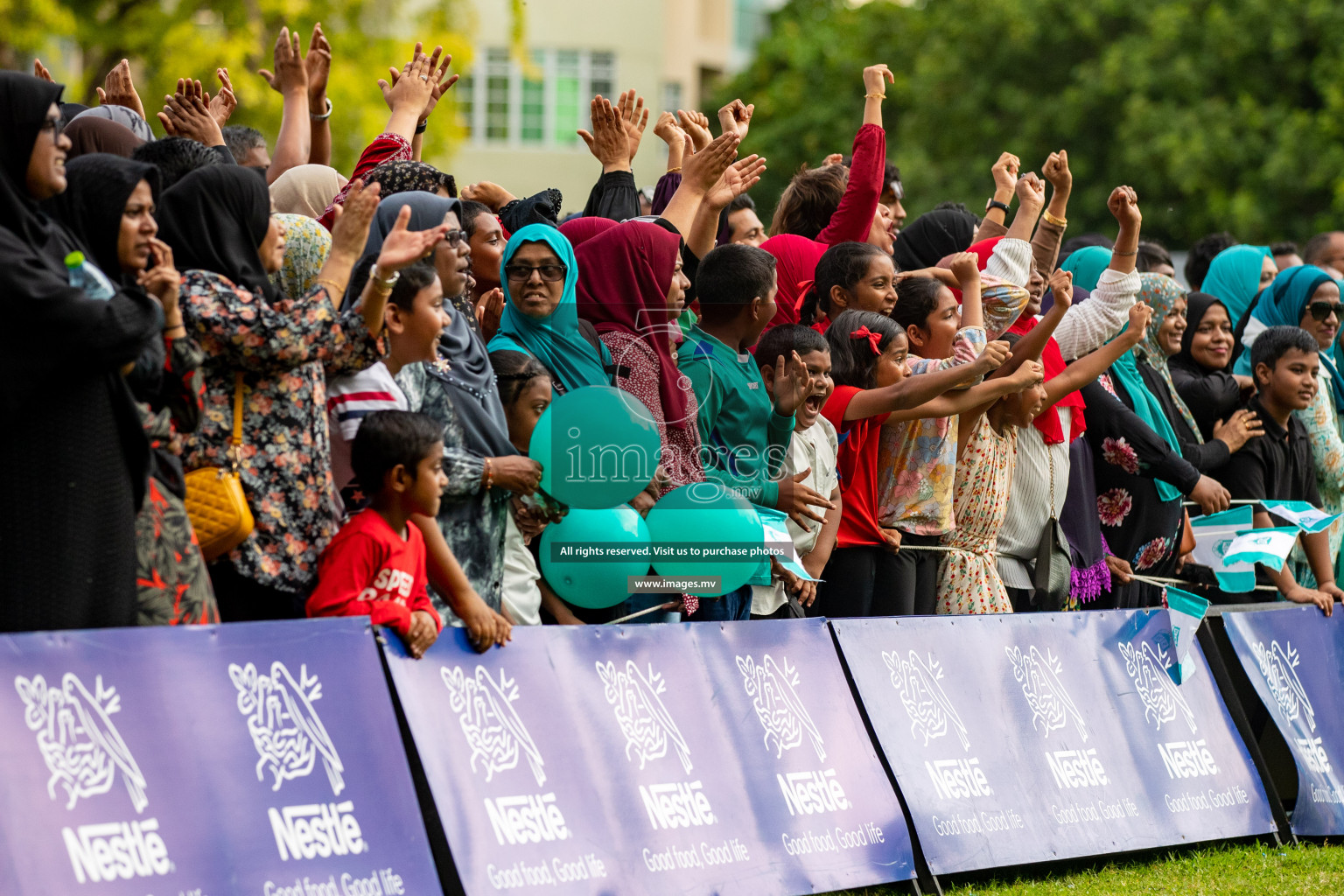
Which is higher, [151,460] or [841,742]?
[151,460]

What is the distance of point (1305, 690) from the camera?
7.50 meters

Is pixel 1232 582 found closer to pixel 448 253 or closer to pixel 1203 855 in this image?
pixel 1203 855

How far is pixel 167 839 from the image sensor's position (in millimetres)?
3936

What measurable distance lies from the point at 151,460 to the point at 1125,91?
24939 millimetres

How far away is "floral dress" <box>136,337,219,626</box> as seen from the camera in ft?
13.6

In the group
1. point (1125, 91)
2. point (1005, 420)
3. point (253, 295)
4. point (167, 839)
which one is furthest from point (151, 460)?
point (1125, 91)

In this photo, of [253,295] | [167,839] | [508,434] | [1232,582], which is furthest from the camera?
[1232,582]

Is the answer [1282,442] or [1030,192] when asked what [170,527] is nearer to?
[1030,192]

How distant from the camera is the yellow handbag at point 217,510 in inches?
167

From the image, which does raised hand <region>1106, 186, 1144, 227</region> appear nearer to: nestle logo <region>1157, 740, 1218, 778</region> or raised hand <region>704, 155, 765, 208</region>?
raised hand <region>704, 155, 765, 208</region>

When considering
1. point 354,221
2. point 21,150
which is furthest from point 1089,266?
point 21,150

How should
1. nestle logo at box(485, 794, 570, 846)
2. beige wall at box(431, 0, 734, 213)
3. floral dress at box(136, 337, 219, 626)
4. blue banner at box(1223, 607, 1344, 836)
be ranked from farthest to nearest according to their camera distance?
beige wall at box(431, 0, 734, 213) < blue banner at box(1223, 607, 1344, 836) < nestle logo at box(485, 794, 570, 846) < floral dress at box(136, 337, 219, 626)

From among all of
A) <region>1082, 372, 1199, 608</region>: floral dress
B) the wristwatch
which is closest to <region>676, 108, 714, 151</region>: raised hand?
<region>1082, 372, 1199, 608</region>: floral dress

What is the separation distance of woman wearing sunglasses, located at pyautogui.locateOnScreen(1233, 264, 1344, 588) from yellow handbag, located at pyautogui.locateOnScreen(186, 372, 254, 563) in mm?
6167
